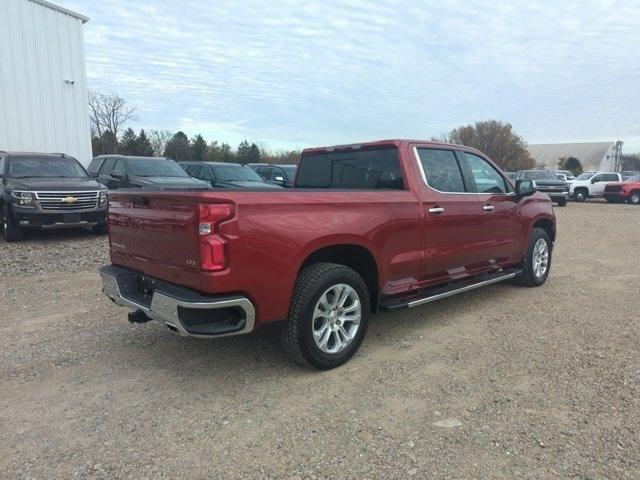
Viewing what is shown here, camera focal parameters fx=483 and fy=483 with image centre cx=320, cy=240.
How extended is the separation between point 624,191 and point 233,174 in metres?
22.0

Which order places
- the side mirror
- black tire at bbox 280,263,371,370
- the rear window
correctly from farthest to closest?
the side mirror < the rear window < black tire at bbox 280,263,371,370

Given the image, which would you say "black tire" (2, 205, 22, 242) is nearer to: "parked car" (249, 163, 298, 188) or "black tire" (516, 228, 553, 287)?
"black tire" (516, 228, 553, 287)

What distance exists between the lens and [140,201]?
3760 mm

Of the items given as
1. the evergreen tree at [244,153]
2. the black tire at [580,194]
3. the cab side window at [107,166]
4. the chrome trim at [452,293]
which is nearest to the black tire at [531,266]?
the chrome trim at [452,293]

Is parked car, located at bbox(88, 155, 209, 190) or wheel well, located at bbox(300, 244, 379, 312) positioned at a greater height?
parked car, located at bbox(88, 155, 209, 190)

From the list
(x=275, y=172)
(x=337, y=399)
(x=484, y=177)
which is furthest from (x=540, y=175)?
(x=337, y=399)

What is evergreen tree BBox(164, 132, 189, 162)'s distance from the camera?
190ft

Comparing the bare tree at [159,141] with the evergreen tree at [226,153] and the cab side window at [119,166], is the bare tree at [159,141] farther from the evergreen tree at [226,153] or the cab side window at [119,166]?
the cab side window at [119,166]

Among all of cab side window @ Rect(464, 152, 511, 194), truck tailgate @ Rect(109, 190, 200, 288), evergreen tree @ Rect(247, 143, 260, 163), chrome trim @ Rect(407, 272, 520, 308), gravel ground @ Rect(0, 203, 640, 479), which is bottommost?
gravel ground @ Rect(0, 203, 640, 479)

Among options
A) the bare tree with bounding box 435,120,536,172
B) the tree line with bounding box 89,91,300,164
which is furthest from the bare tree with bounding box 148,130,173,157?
the bare tree with bounding box 435,120,536,172

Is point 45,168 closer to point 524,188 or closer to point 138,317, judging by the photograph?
point 138,317

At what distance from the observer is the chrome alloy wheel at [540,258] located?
21.4ft

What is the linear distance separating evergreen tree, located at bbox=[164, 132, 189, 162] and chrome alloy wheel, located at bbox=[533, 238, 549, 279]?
54.7m

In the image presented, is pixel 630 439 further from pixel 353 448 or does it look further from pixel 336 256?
pixel 336 256
